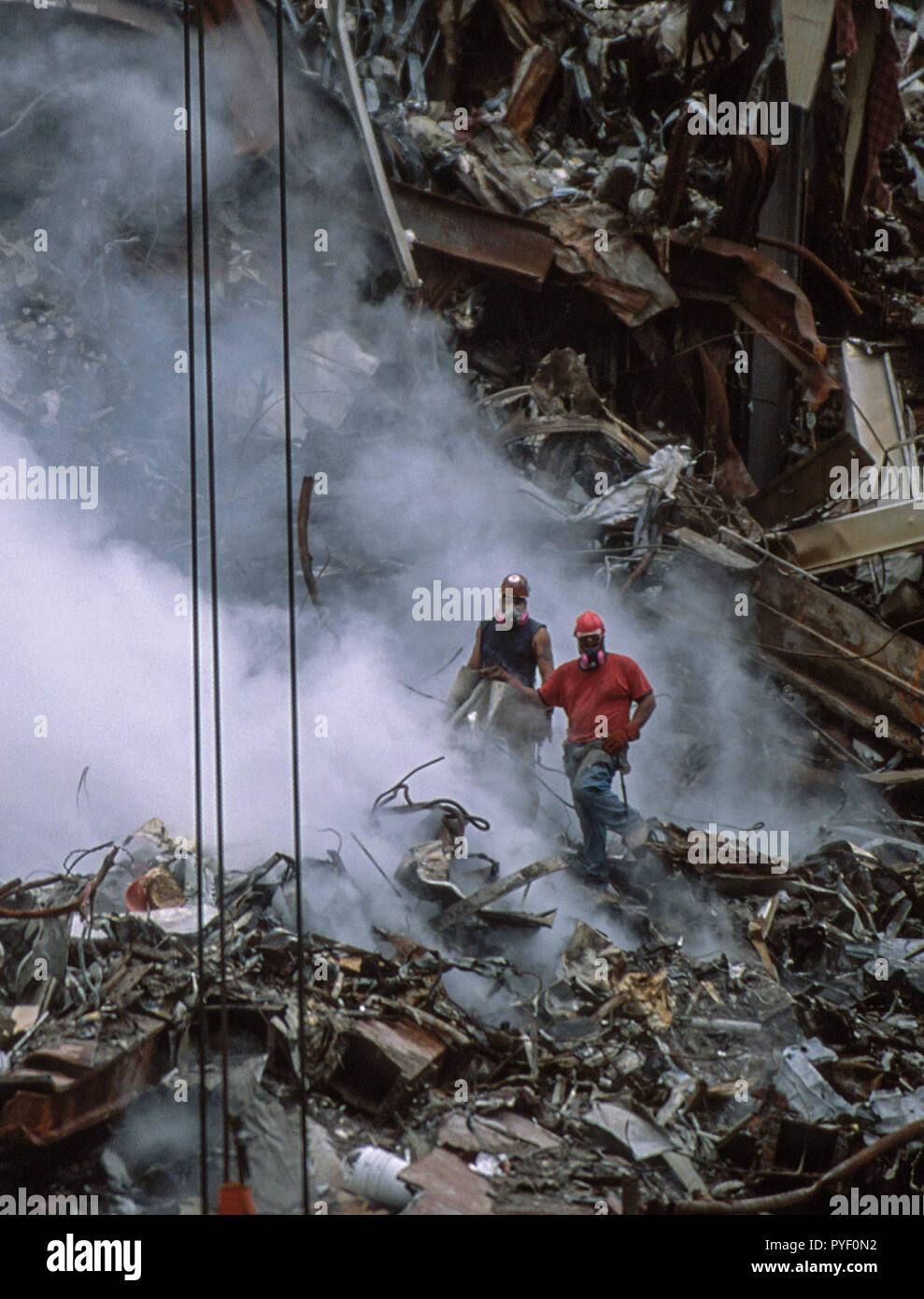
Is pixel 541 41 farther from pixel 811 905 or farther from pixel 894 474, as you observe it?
pixel 811 905

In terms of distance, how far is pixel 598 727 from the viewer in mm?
6125

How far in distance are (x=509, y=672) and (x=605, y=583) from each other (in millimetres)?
1725

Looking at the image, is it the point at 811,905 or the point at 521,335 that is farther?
the point at 521,335

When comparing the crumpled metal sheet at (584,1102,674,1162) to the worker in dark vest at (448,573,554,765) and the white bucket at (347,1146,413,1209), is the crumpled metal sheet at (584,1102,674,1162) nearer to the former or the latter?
the white bucket at (347,1146,413,1209)

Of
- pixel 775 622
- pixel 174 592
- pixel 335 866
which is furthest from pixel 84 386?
pixel 775 622

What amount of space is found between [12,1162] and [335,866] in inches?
88.1

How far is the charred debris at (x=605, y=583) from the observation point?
164 inches

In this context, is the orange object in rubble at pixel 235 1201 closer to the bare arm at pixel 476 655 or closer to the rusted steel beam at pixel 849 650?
the bare arm at pixel 476 655

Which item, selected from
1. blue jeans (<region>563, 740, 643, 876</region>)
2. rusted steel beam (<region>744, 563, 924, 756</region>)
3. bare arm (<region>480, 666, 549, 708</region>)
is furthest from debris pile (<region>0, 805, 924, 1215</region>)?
rusted steel beam (<region>744, 563, 924, 756</region>)

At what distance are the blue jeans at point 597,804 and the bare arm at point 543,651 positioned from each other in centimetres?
60

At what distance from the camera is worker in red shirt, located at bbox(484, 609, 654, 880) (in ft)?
19.7

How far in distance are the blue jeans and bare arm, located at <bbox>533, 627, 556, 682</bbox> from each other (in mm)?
602

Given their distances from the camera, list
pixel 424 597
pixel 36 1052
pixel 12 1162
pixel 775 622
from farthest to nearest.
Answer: pixel 424 597 → pixel 775 622 → pixel 36 1052 → pixel 12 1162
